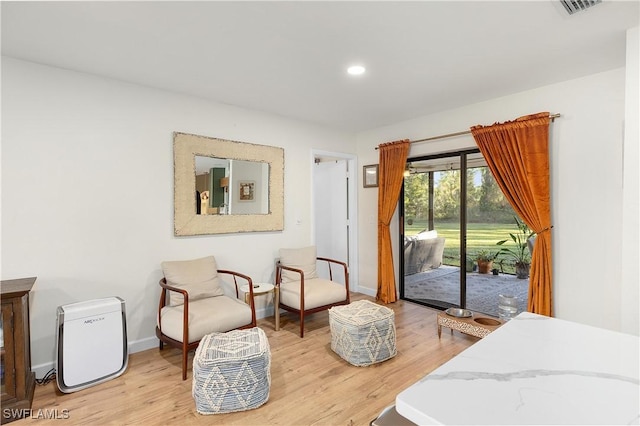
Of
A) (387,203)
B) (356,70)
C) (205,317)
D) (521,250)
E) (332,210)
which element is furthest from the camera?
(332,210)

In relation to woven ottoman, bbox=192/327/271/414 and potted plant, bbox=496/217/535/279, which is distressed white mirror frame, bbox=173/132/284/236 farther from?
potted plant, bbox=496/217/535/279

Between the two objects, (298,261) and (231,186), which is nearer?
(231,186)

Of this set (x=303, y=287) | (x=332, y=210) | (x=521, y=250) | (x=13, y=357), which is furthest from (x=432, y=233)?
(x=13, y=357)

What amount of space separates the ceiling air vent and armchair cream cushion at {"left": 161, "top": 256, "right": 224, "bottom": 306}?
3397 millimetres

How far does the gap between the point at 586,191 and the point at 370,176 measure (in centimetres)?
255

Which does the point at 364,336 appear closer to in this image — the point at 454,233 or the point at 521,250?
the point at 454,233

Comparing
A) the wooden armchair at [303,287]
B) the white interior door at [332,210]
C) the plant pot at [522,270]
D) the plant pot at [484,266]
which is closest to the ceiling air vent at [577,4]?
the plant pot at [522,270]

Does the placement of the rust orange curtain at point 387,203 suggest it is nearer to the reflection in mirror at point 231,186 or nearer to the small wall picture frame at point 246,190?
the reflection in mirror at point 231,186

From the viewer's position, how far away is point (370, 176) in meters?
4.80

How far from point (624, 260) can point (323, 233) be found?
12.3 ft

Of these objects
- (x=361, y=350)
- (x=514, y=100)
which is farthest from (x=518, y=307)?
(x=514, y=100)

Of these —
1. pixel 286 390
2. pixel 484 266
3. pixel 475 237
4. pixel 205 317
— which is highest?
pixel 475 237

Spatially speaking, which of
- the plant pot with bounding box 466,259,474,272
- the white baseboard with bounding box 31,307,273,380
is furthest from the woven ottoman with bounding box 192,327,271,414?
the plant pot with bounding box 466,259,474,272

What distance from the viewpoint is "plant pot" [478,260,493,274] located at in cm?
382
